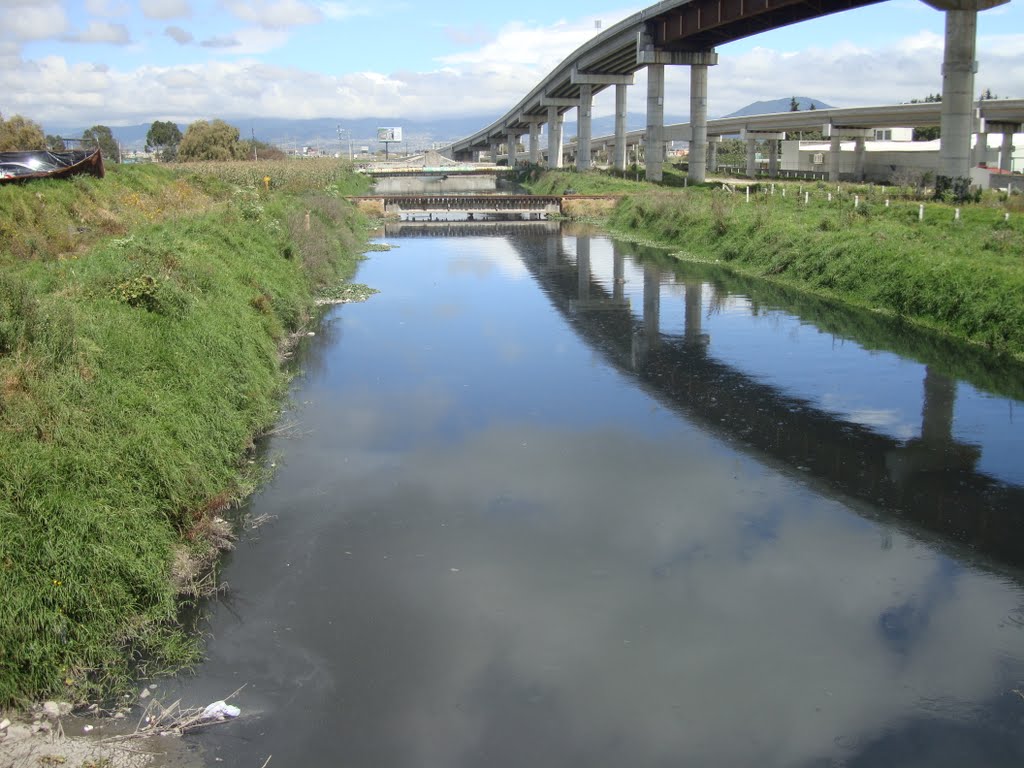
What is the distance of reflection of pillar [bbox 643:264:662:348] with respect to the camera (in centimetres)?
2380

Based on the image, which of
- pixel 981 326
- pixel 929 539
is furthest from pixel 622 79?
pixel 929 539

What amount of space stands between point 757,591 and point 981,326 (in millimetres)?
14213

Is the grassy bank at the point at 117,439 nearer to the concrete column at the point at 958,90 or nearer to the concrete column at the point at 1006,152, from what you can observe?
the concrete column at the point at 958,90

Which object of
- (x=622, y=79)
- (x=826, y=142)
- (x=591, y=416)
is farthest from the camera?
(x=826, y=142)

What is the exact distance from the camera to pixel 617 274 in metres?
34.2

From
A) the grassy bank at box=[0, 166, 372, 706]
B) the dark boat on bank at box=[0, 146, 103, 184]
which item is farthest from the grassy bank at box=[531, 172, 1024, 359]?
the dark boat on bank at box=[0, 146, 103, 184]

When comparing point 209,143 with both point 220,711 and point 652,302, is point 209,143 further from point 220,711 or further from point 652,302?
point 220,711

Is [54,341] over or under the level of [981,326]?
over

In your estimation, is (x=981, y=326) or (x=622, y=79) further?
(x=622, y=79)

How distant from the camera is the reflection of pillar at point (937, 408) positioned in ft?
50.9

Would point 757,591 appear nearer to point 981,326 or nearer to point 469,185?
point 981,326

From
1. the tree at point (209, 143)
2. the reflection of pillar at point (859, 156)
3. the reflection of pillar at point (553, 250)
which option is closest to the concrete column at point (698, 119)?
the reflection of pillar at point (553, 250)

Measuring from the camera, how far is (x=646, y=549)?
37.1 ft

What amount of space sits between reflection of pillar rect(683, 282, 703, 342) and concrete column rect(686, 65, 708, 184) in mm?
32723
